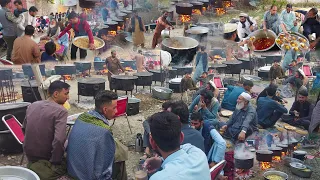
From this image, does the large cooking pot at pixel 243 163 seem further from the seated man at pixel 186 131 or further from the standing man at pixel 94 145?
the standing man at pixel 94 145

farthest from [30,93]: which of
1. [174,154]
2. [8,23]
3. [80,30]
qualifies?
[174,154]

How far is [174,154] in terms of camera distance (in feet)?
7.58

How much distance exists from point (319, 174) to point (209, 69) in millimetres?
4658

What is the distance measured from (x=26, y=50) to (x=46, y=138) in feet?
12.7

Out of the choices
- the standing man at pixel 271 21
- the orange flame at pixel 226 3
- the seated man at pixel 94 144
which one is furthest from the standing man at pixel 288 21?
the seated man at pixel 94 144

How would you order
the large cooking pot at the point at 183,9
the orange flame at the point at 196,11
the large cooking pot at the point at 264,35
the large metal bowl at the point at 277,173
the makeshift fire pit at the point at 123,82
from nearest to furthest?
the large metal bowl at the point at 277,173, the makeshift fire pit at the point at 123,82, the large cooking pot at the point at 264,35, the large cooking pot at the point at 183,9, the orange flame at the point at 196,11

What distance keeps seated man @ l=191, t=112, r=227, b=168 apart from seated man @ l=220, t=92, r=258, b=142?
56.6 inches

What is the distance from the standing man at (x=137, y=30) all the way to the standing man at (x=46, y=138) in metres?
7.63

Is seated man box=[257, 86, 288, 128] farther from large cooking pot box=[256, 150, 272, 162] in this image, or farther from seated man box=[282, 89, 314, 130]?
large cooking pot box=[256, 150, 272, 162]

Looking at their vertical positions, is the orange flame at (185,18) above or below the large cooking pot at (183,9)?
below

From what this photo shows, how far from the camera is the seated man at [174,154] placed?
Result: 2191 millimetres

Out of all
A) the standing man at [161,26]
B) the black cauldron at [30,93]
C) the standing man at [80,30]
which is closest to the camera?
the black cauldron at [30,93]

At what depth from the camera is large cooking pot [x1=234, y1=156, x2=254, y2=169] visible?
17.9ft

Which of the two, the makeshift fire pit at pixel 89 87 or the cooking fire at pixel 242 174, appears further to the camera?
the makeshift fire pit at pixel 89 87
